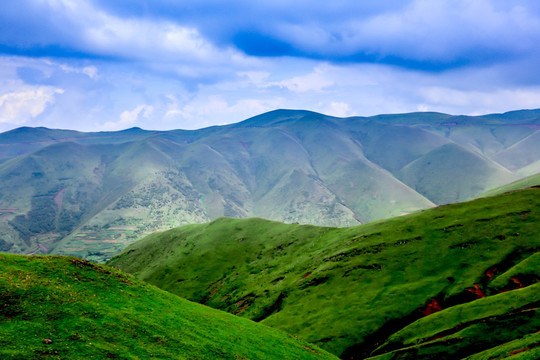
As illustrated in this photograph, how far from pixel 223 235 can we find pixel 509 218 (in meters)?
114

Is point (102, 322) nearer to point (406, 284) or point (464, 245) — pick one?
point (406, 284)

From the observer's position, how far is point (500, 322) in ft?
171

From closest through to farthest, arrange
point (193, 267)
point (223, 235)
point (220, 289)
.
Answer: point (220, 289)
point (193, 267)
point (223, 235)

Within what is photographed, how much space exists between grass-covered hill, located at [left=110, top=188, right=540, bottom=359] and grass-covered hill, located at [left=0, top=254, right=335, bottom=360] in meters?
21.8

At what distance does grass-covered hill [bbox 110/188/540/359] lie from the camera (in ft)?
177

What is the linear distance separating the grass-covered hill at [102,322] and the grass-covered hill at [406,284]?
21783mm

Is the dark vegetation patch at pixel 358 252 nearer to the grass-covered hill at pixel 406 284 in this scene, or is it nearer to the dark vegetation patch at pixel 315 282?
the grass-covered hill at pixel 406 284

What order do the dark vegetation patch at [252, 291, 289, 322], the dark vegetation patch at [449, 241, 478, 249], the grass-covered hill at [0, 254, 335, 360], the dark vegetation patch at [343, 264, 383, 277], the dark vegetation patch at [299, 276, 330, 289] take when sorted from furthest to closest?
1. the dark vegetation patch at [299, 276, 330, 289]
2. the dark vegetation patch at [252, 291, 289, 322]
3. the dark vegetation patch at [343, 264, 383, 277]
4. the dark vegetation patch at [449, 241, 478, 249]
5. the grass-covered hill at [0, 254, 335, 360]

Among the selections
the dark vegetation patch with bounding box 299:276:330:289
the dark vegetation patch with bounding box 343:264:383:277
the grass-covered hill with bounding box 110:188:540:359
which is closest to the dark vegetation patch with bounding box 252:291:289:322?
the grass-covered hill with bounding box 110:188:540:359

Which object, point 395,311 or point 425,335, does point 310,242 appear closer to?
point 395,311

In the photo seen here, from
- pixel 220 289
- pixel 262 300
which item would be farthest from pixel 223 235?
pixel 262 300

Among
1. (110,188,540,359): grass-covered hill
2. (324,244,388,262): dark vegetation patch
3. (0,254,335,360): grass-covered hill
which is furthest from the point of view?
(324,244,388,262): dark vegetation patch

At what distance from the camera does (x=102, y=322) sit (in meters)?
32.6

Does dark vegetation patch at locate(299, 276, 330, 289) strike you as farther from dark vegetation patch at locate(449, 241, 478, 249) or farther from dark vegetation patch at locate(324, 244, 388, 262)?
dark vegetation patch at locate(449, 241, 478, 249)
